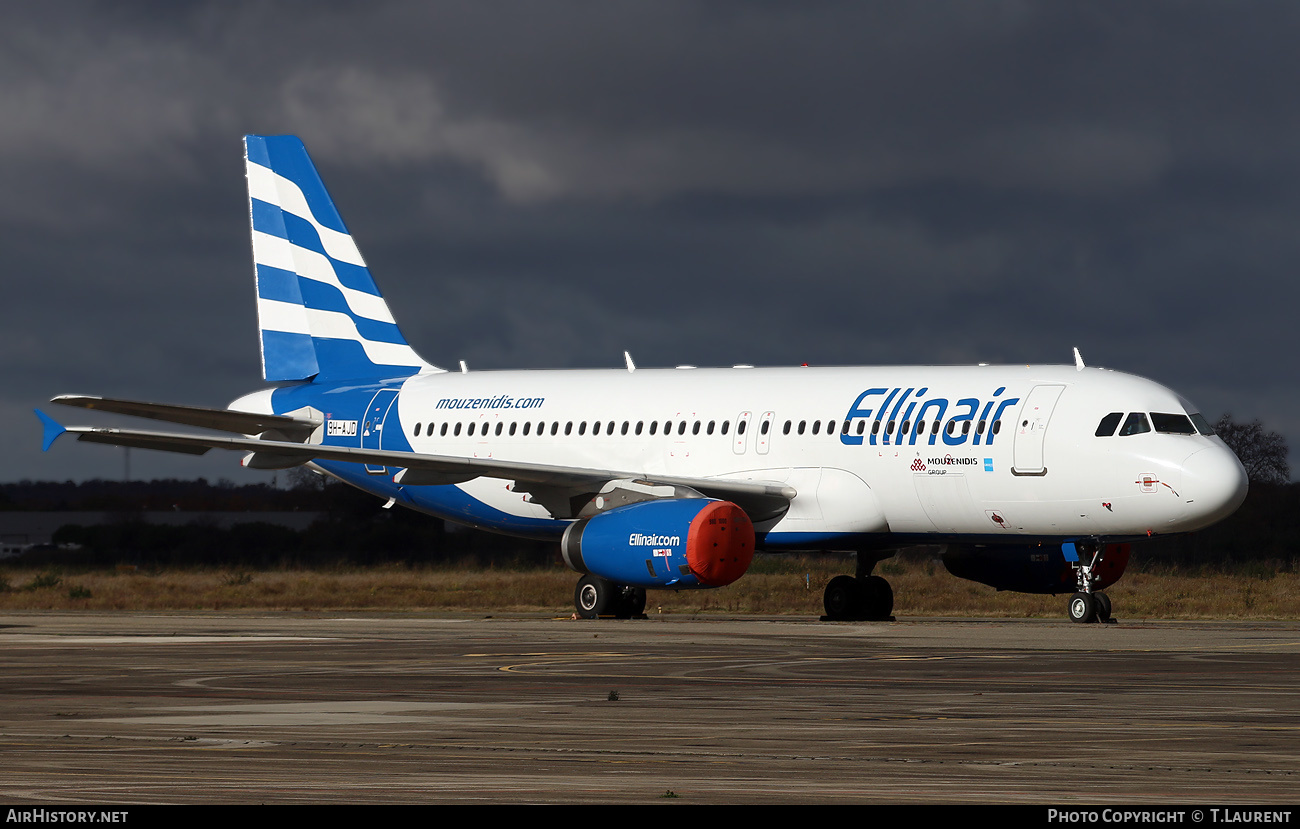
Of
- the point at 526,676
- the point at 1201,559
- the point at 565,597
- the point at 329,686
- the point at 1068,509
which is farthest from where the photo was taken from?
the point at 1201,559

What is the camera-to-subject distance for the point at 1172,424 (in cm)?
3008

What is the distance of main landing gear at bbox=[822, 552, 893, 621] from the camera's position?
34.5 meters

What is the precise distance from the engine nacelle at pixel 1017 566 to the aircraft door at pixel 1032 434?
3.35 m

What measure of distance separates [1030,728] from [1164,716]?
1.47m

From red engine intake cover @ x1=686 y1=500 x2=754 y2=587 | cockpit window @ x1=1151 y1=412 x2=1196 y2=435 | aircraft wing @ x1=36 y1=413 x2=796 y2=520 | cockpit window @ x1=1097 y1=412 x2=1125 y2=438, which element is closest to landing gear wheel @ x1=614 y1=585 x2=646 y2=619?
aircraft wing @ x1=36 y1=413 x2=796 y2=520

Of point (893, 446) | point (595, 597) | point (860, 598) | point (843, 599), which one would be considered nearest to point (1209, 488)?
point (893, 446)

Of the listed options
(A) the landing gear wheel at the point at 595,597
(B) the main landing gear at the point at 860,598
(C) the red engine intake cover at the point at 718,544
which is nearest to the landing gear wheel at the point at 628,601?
(A) the landing gear wheel at the point at 595,597

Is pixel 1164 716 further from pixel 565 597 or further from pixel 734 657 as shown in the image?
pixel 565 597

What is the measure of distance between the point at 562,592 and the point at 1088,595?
1442 cm

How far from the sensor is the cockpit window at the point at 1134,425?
29.9 meters

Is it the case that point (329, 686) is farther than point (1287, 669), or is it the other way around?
point (1287, 669)

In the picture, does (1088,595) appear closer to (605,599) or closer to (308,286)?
(605,599)
